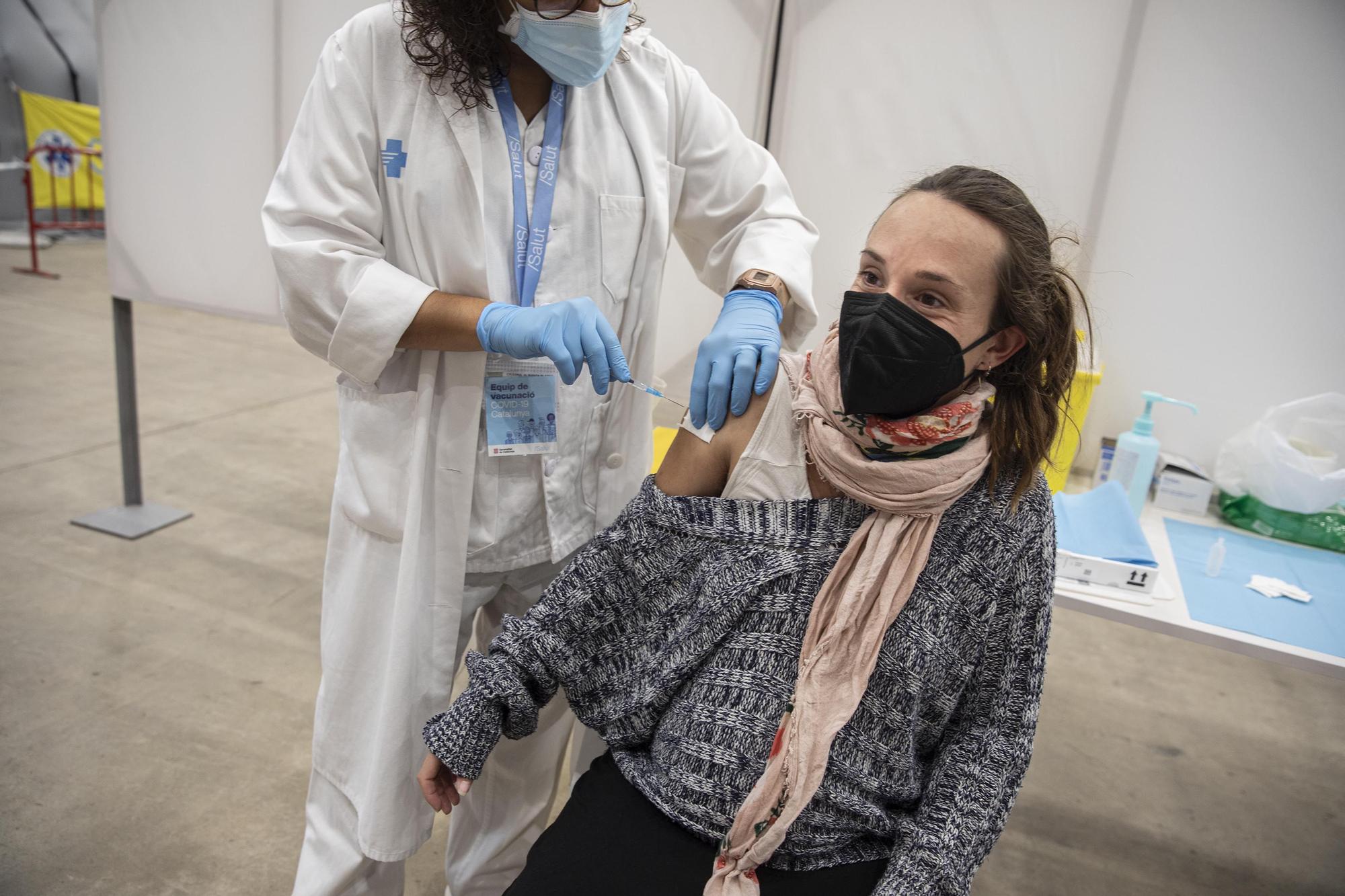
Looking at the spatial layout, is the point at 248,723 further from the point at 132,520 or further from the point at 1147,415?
the point at 1147,415

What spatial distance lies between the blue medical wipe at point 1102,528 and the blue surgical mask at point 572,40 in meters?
1.16

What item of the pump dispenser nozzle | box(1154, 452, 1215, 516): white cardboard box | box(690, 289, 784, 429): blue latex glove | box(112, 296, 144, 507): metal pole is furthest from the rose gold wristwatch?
box(112, 296, 144, 507): metal pole

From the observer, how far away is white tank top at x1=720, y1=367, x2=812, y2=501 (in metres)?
1.18

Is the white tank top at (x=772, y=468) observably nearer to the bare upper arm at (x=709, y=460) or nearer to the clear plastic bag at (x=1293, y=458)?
the bare upper arm at (x=709, y=460)

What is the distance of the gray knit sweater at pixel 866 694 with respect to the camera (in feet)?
3.64

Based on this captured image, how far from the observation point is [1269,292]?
2072mm

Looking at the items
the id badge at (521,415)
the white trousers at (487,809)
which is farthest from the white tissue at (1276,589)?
the id badge at (521,415)

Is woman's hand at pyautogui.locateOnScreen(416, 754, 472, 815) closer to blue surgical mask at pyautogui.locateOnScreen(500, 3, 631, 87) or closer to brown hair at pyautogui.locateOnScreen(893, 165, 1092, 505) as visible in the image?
brown hair at pyautogui.locateOnScreen(893, 165, 1092, 505)

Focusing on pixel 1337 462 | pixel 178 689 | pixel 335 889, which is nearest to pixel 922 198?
pixel 335 889

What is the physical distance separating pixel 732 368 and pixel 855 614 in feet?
1.16

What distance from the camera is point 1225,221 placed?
6.76ft

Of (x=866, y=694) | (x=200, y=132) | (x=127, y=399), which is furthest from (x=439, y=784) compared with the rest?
(x=127, y=399)

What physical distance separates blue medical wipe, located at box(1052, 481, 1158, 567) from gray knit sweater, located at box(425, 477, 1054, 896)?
2.07ft

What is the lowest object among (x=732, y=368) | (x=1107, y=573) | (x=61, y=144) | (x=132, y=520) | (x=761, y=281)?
(x=132, y=520)
